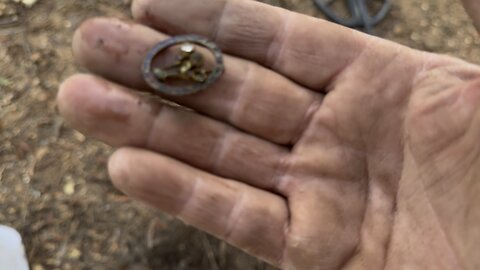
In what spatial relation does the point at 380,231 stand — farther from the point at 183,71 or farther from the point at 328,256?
the point at 183,71

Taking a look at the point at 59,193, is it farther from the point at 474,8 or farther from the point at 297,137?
the point at 474,8

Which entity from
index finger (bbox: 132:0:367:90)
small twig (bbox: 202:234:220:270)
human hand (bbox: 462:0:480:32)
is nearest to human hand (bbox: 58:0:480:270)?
index finger (bbox: 132:0:367:90)

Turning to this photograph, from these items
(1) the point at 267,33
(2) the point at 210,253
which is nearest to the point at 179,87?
(1) the point at 267,33

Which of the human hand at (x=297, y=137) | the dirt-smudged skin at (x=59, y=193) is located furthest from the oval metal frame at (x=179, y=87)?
the dirt-smudged skin at (x=59, y=193)

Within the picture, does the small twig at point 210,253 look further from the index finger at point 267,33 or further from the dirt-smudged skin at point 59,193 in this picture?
the index finger at point 267,33

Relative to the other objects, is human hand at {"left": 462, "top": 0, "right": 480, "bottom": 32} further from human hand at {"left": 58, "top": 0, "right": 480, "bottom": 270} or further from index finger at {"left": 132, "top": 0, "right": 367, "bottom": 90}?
index finger at {"left": 132, "top": 0, "right": 367, "bottom": 90}
